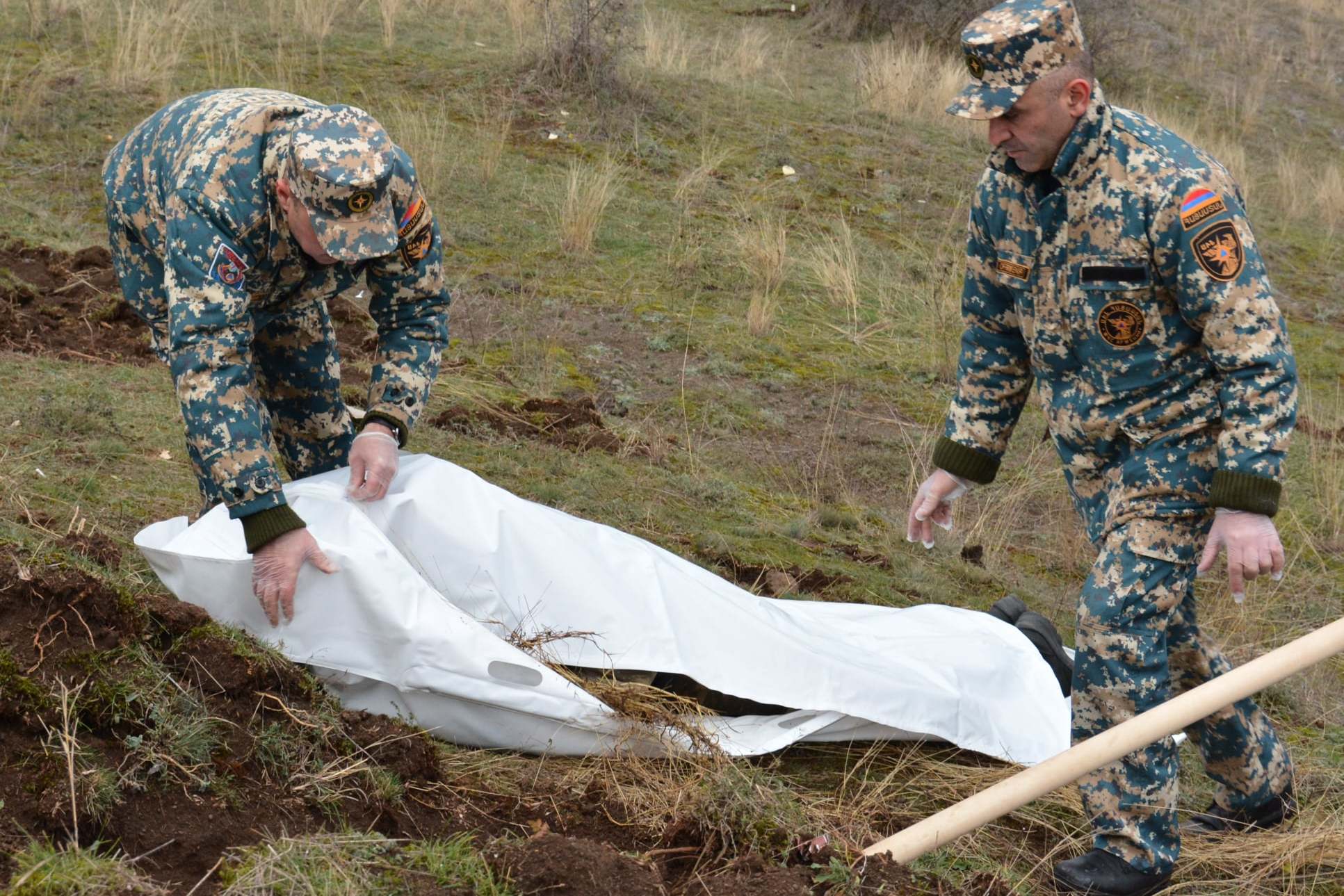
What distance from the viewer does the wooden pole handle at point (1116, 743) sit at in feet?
9.26

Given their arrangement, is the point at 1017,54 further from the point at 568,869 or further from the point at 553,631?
the point at 568,869

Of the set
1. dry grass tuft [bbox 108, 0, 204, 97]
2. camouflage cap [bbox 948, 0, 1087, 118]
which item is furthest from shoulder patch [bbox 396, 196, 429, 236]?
dry grass tuft [bbox 108, 0, 204, 97]

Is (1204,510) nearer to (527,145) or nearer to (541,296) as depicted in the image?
(541,296)

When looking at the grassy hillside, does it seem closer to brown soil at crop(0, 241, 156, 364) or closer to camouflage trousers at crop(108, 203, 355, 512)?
brown soil at crop(0, 241, 156, 364)

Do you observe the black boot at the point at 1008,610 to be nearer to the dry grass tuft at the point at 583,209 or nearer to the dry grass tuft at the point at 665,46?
the dry grass tuft at the point at 583,209

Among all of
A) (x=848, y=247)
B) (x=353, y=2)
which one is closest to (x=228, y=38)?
(x=353, y=2)

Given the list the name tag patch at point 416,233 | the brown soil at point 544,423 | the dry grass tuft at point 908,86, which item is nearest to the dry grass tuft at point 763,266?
the brown soil at point 544,423

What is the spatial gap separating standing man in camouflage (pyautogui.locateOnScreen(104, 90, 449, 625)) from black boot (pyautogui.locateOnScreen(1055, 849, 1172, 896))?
190 cm

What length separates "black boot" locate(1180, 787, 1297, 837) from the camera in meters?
3.50

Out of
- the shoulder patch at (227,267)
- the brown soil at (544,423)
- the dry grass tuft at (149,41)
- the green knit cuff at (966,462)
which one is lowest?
the brown soil at (544,423)

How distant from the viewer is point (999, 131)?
305cm

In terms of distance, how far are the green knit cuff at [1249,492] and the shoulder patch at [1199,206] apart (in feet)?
1.84

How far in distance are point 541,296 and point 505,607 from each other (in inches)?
174

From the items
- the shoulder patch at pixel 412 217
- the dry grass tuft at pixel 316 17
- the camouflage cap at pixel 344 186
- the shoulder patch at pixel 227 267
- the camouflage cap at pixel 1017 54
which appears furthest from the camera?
the dry grass tuft at pixel 316 17
